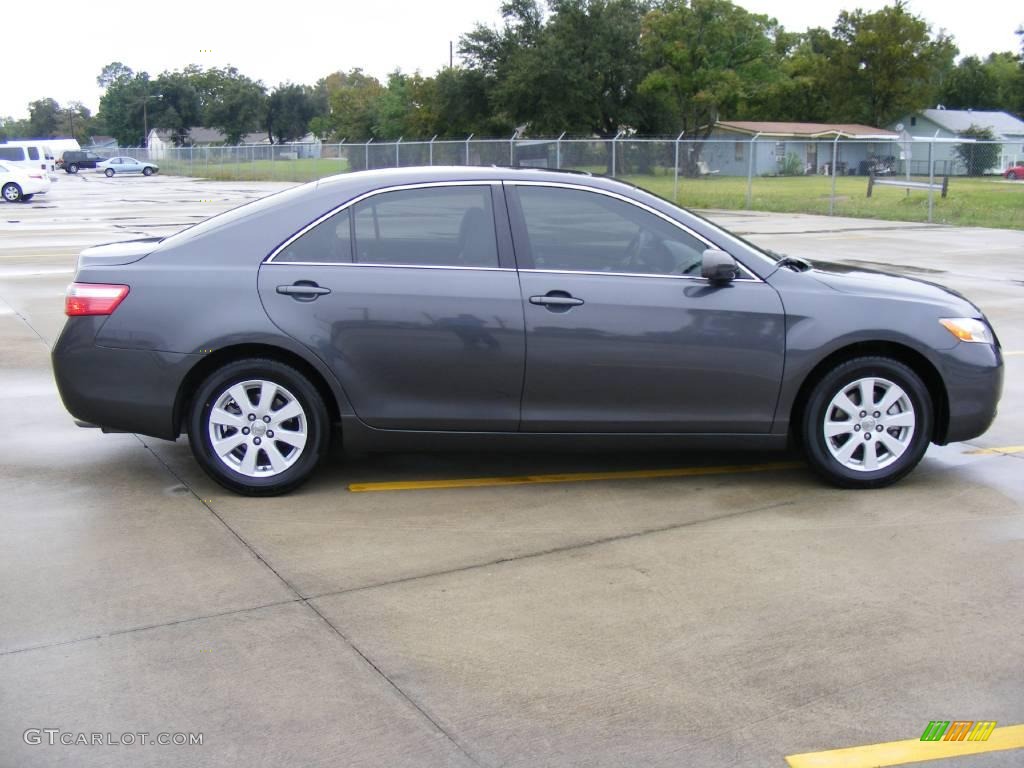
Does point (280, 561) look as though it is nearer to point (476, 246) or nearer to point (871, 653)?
point (476, 246)

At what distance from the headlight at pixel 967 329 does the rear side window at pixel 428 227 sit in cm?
238

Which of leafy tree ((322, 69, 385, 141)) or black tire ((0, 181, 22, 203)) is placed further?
leafy tree ((322, 69, 385, 141))

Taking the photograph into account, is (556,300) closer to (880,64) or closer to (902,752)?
(902,752)

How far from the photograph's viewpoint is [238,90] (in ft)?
366

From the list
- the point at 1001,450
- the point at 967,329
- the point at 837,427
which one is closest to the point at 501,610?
the point at 837,427

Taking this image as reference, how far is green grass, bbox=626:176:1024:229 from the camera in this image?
90.3 ft

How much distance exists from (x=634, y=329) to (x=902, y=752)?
2.78 metres

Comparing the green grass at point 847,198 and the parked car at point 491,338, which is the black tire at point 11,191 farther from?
the parked car at point 491,338

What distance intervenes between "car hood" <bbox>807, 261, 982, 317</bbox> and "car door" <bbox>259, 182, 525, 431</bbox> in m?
1.70

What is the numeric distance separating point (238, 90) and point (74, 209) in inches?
3257

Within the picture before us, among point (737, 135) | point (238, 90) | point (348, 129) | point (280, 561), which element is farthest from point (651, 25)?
point (280, 561)

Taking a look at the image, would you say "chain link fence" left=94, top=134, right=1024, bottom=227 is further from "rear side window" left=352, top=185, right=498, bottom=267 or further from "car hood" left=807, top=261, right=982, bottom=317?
"rear side window" left=352, top=185, right=498, bottom=267

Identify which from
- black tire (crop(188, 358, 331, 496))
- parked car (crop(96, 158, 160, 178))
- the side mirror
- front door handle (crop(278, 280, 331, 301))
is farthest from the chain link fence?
black tire (crop(188, 358, 331, 496))

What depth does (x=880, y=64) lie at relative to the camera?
290 feet
